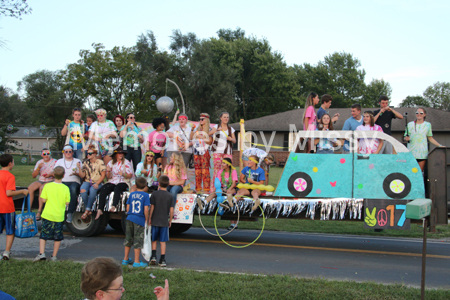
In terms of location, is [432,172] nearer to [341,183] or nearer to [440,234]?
[341,183]

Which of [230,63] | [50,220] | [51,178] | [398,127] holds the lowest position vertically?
[50,220]

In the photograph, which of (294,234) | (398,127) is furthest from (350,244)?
(398,127)

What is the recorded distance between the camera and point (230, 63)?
51.9 meters

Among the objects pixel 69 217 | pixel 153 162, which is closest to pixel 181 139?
pixel 153 162

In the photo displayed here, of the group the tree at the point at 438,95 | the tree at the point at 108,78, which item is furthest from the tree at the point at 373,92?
the tree at the point at 108,78

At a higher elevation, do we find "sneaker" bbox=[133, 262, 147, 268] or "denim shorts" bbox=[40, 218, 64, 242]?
"denim shorts" bbox=[40, 218, 64, 242]

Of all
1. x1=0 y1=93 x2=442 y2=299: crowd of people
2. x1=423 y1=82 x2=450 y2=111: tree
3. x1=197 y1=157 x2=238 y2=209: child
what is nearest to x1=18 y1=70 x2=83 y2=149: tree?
x1=0 y1=93 x2=442 y2=299: crowd of people

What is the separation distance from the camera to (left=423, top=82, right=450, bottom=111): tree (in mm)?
72750

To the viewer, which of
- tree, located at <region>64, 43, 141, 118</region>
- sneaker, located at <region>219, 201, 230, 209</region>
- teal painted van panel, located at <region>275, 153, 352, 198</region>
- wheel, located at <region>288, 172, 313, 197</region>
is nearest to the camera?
teal painted van panel, located at <region>275, 153, 352, 198</region>

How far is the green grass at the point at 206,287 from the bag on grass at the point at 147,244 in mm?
579

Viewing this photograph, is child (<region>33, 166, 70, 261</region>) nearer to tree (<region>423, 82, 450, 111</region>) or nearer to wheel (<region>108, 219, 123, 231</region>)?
wheel (<region>108, 219, 123, 231</region>)

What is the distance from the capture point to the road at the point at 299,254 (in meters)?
6.27

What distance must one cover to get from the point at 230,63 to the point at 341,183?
151ft

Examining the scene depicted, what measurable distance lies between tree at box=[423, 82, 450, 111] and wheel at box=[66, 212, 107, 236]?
7484cm
